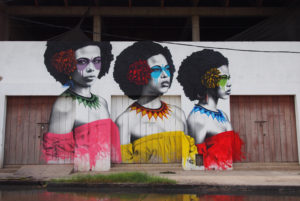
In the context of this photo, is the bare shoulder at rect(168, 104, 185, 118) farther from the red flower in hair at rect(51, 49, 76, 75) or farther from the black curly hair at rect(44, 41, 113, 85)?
the red flower in hair at rect(51, 49, 76, 75)

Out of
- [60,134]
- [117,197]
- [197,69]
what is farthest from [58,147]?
[197,69]

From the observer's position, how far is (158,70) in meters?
10.0

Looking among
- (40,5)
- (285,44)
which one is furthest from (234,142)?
(40,5)

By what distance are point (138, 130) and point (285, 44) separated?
19.1 ft

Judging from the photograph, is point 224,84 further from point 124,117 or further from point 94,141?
point 94,141

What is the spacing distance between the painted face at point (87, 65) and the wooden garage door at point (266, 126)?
15.5 feet

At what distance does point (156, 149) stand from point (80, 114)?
2.73 metres

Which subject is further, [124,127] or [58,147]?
[124,127]

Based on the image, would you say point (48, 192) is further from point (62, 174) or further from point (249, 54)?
point (249, 54)

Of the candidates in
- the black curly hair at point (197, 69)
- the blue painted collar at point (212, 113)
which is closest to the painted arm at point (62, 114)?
the black curly hair at point (197, 69)

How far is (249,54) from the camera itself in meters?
10.1

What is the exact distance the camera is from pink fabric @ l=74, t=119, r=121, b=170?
31.1 ft

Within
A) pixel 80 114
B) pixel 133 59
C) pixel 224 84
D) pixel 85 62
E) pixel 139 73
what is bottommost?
pixel 80 114

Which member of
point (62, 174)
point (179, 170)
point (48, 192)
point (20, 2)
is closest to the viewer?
point (48, 192)
